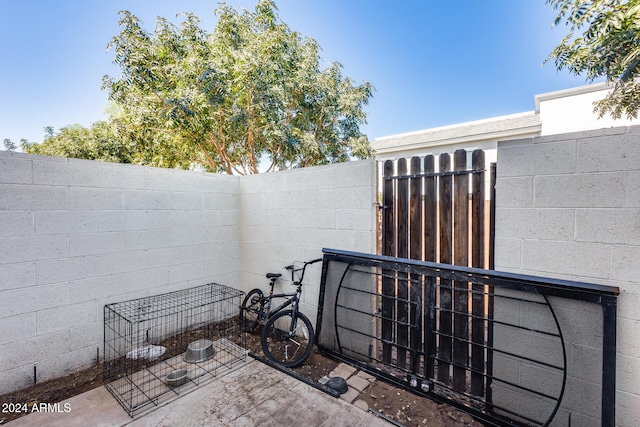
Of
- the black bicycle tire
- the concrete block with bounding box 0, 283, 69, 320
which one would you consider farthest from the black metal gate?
the concrete block with bounding box 0, 283, 69, 320

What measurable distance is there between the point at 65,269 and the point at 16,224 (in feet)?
1.62

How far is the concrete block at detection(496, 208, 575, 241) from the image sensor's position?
5.19ft

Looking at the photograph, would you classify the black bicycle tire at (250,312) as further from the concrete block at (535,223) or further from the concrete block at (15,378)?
the concrete block at (535,223)

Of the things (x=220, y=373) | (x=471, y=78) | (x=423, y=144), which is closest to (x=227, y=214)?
(x=220, y=373)

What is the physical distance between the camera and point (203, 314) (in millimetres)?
3387

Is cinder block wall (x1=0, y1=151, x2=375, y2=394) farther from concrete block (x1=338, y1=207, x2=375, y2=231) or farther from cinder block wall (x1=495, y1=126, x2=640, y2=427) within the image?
cinder block wall (x1=495, y1=126, x2=640, y2=427)

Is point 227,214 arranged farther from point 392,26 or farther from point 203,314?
point 392,26

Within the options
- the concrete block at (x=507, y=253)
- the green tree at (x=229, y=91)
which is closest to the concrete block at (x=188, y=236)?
the green tree at (x=229, y=91)

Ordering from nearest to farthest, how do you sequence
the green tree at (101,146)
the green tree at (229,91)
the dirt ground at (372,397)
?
the dirt ground at (372,397) < the green tree at (229,91) < the green tree at (101,146)

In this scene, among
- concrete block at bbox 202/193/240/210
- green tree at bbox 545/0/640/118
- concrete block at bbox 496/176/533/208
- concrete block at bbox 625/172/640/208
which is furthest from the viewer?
green tree at bbox 545/0/640/118

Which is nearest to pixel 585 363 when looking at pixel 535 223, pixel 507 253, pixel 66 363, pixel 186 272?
pixel 507 253

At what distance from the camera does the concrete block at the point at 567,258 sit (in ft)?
4.88

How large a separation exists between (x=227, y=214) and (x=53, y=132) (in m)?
16.3

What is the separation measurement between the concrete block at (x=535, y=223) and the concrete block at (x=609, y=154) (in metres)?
0.27
